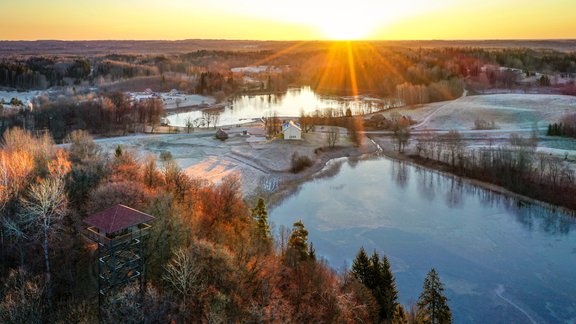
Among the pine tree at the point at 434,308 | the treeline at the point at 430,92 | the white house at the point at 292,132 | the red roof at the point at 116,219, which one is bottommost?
the pine tree at the point at 434,308

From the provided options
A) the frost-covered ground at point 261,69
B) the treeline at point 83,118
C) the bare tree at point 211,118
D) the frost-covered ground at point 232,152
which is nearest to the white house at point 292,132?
the frost-covered ground at point 232,152

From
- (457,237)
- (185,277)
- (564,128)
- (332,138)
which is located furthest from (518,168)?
(185,277)

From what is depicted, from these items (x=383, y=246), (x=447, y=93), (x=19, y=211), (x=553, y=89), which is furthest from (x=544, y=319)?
(x=553, y=89)

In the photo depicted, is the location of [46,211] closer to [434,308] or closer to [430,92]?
[434,308]

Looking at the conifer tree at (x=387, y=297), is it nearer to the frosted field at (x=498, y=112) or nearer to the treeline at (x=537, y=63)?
the frosted field at (x=498, y=112)

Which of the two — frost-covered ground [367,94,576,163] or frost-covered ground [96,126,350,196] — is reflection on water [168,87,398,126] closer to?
frost-covered ground [367,94,576,163]

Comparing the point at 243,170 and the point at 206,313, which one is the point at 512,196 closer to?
the point at 243,170

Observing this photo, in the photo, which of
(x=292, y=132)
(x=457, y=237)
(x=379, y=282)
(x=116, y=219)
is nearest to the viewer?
(x=116, y=219)

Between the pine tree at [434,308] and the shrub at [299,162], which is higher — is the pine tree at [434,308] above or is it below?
below
